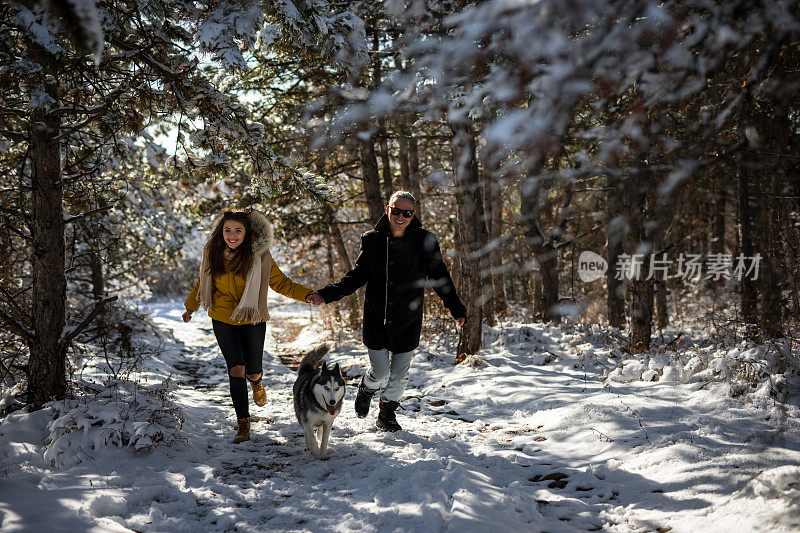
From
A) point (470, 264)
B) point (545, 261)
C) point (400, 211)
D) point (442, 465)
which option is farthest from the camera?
point (545, 261)

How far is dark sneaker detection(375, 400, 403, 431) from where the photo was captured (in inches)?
193

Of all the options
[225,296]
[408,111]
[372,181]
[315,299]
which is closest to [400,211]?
[408,111]

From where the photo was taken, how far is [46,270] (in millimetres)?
4699

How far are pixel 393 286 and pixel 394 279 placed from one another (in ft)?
0.24

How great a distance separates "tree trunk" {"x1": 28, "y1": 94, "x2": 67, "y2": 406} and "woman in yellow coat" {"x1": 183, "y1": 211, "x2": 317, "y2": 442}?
1319 mm

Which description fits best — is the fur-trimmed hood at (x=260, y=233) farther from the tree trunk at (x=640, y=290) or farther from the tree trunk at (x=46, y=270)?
the tree trunk at (x=640, y=290)

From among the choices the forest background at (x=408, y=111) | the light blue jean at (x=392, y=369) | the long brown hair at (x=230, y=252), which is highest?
the forest background at (x=408, y=111)

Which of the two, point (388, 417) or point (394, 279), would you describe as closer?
point (394, 279)

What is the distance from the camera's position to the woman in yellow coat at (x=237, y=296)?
4715mm

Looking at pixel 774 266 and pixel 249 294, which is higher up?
pixel 774 266

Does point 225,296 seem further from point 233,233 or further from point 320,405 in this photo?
point 320,405

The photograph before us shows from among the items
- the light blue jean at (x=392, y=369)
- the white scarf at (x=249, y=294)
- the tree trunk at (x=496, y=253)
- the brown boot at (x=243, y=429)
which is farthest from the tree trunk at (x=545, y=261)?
the brown boot at (x=243, y=429)

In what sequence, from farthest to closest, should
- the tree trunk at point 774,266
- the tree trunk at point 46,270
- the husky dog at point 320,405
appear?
1. the tree trunk at point 774,266
2. the tree trunk at point 46,270
3. the husky dog at point 320,405

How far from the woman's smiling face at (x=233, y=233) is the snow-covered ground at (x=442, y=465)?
1.80 m
